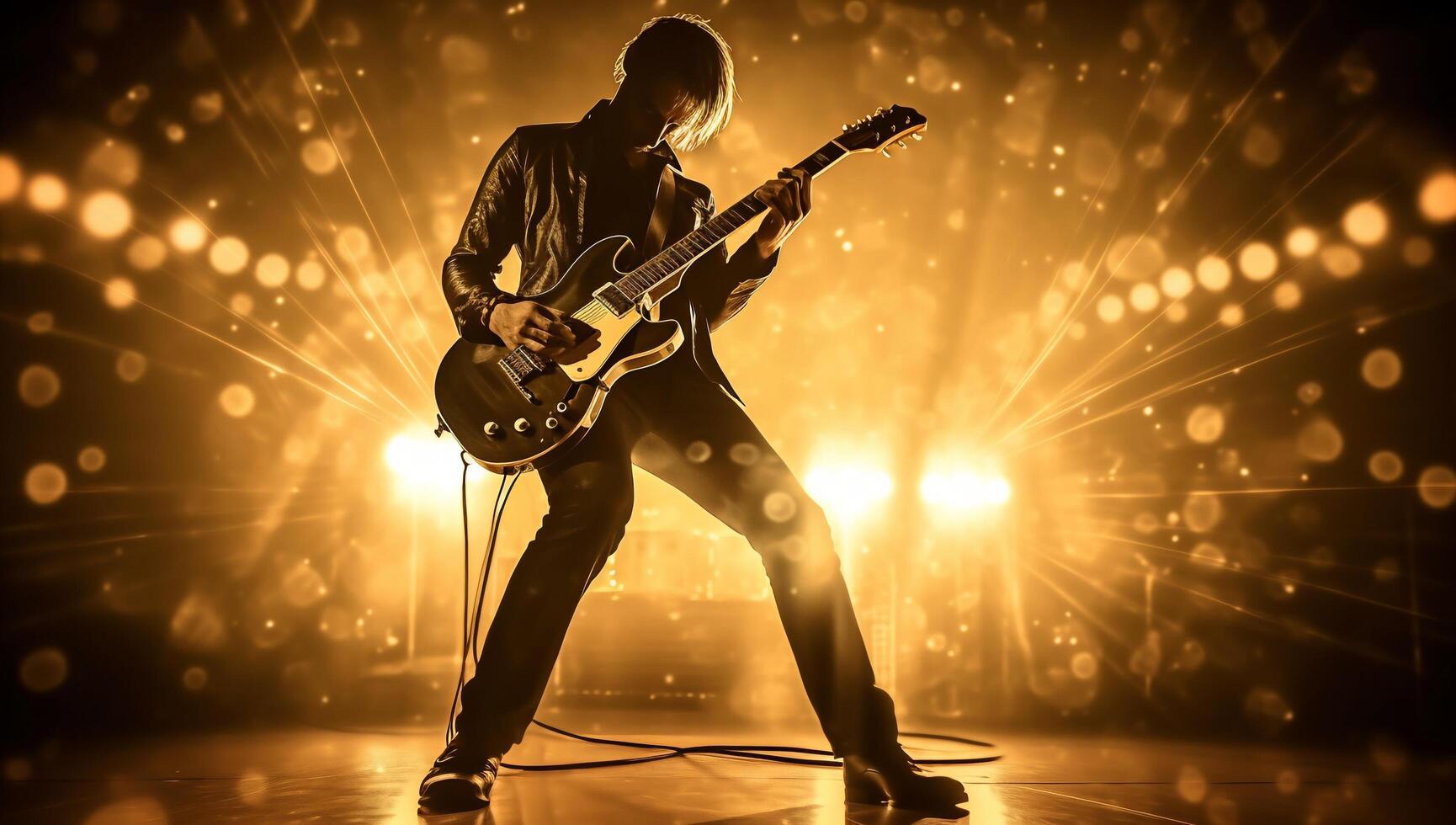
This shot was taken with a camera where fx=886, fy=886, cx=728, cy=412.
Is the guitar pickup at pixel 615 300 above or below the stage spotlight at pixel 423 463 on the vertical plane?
below

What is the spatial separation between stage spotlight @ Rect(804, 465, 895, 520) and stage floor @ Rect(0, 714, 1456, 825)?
6.65 ft

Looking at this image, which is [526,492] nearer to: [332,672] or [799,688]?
[332,672]

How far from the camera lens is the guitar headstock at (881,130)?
2057 millimetres

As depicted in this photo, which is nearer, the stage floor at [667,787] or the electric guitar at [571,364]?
the stage floor at [667,787]

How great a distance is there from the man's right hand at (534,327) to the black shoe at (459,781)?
2.41ft

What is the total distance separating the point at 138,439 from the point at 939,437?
3.53 meters

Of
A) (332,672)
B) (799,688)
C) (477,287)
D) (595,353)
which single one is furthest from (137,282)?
(799,688)

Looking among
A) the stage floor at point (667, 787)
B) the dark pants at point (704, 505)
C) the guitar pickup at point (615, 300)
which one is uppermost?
the guitar pickup at point (615, 300)

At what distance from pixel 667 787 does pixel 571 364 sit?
2.83ft

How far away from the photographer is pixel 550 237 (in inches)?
75.0

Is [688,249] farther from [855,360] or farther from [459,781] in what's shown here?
[855,360]

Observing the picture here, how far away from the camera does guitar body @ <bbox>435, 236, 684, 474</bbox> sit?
1.67m

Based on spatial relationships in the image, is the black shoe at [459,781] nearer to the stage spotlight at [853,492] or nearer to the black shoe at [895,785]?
the black shoe at [895,785]

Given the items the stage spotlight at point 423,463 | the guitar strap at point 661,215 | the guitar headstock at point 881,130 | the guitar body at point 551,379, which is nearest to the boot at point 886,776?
the guitar body at point 551,379
